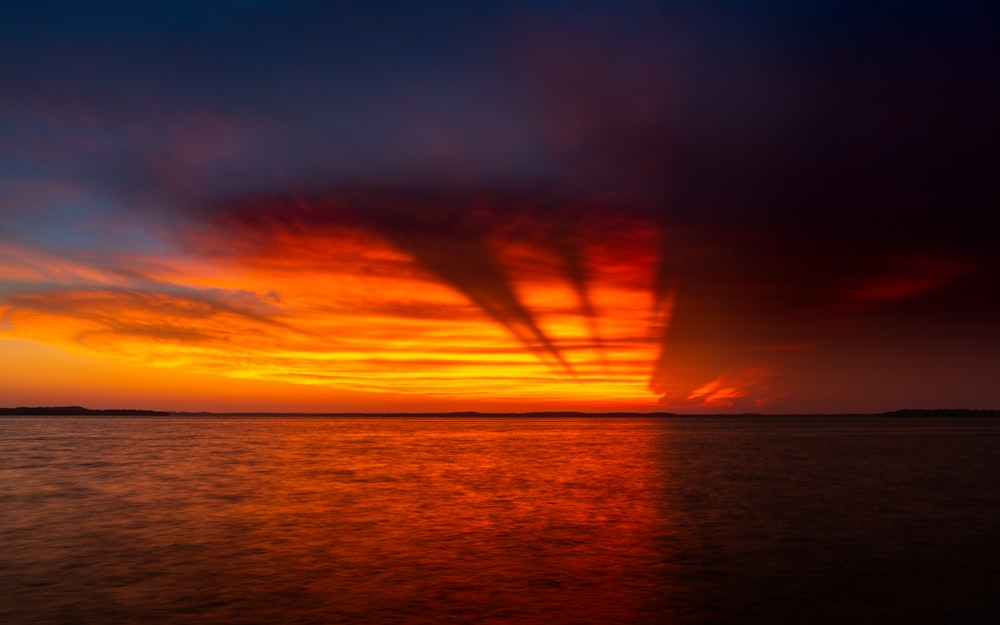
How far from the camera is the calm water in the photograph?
18.4m

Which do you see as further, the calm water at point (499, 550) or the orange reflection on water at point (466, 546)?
the orange reflection on water at point (466, 546)

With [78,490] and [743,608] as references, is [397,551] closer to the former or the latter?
[743,608]

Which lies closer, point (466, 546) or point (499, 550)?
point (499, 550)

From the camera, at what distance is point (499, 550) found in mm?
26172

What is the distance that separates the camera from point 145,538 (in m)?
28.8

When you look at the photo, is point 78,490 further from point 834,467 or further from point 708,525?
point 834,467

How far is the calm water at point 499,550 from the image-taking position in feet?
60.4

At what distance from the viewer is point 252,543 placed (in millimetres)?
27625

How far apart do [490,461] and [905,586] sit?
2164 inches

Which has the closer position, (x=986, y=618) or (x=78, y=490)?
(x=986, y=618)

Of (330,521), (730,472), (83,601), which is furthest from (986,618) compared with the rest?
(730,472)

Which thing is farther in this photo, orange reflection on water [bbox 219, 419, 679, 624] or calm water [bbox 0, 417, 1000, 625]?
orange reflection on water [bbox 219, 419, 679, 624]

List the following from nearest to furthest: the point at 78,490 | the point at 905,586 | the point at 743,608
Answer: the point at 743,608
the point at 905,586
the point at 78,490

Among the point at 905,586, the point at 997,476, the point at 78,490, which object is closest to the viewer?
the point at 905,586
